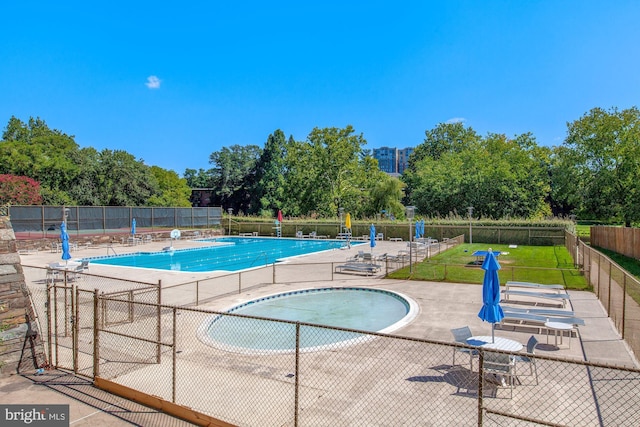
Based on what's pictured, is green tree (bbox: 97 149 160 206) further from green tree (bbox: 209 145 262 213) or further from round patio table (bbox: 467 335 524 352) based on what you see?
round patio table (bbox: 467 335 524 352)

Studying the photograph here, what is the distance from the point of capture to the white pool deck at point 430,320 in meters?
6.12

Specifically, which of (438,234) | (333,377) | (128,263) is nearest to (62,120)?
(128,263)

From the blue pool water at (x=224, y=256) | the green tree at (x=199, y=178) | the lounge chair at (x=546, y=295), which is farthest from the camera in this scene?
the green tree at (x=199, y=178)

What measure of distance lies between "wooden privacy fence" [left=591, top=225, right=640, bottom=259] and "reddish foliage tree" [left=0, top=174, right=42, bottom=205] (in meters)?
48.9

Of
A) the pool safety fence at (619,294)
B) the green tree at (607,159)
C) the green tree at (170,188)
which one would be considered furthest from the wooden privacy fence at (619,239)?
the green tree at (170,188)

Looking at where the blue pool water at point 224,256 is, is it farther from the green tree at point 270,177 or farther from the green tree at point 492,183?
the green tree at point 270,177

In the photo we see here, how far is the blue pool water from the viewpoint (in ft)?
79.4

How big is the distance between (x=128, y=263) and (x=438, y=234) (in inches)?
1017

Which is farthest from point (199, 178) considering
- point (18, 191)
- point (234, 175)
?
point (18, 191)

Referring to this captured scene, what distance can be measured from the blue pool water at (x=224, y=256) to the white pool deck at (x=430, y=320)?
358 cm

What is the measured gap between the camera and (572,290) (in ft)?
48.8

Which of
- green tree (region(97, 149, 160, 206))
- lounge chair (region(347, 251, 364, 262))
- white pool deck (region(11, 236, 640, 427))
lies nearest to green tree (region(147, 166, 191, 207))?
green tree (region(97, 149, 160, 206))

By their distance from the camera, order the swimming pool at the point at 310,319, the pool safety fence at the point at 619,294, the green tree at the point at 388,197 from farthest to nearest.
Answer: the green tree at the point at 388,197
the swimming pool at the point at 310,319
the pool safety fence at the point at 619,294

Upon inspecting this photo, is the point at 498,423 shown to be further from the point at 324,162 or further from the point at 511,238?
the point at 324,162
